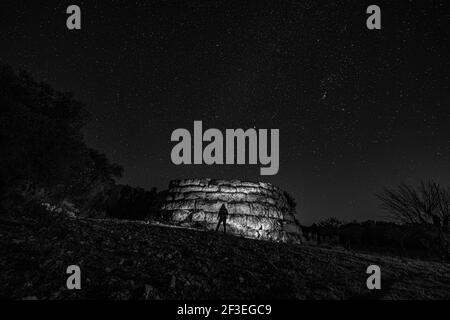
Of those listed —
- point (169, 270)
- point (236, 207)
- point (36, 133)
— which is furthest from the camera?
point (236, 207)

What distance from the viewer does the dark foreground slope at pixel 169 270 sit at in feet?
16.8

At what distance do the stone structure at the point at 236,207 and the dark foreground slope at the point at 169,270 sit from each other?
44.5 feet

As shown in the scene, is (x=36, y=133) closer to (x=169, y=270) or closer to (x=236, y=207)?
(x=169, y=270)

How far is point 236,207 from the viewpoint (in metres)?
24.0

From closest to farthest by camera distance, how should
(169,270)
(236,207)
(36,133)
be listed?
1. (169,270)
2. (36,133)
3. (236,207)

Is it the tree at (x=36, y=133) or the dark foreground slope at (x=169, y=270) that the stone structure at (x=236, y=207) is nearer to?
the tree at (x=36, y=133)

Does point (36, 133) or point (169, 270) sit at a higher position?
point (36, 133)

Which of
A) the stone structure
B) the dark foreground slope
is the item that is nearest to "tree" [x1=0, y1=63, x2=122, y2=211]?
the dark foreground slope

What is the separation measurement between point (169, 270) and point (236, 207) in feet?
59.1

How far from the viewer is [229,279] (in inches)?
238

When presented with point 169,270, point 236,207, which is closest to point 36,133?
point 169,270

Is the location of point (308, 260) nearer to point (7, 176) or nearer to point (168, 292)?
point (168, 292)

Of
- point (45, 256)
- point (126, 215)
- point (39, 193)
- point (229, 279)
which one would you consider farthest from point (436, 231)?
point (126, 215)

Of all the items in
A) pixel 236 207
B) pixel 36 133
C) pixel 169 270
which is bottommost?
pixel 169 270
